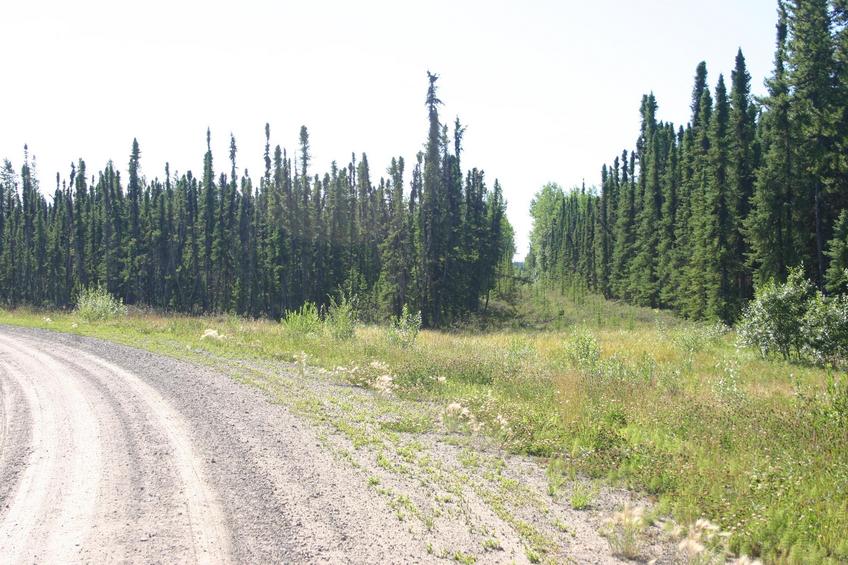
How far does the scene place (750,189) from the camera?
40094mm

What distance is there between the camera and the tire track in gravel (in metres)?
5.12

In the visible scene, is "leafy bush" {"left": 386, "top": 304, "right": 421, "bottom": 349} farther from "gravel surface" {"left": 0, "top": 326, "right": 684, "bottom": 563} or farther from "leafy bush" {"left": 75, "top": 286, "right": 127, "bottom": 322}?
"leafy bush" {"left": 75, "top": 286, "right": 127, "bottom": 322}

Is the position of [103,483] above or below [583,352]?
below

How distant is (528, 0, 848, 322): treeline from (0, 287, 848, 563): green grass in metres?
9.70

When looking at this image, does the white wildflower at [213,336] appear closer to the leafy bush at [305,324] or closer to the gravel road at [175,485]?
the leafy bush at [305,324]

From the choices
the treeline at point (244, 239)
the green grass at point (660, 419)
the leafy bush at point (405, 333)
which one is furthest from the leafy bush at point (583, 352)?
the treeline at point (244, 239)

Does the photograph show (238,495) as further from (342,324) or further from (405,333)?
(342,324)

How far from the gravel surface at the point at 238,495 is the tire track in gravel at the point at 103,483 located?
0.02 metres

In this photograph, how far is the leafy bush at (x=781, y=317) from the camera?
59.7ft

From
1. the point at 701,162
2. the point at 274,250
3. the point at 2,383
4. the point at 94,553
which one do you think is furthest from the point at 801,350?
the point at 274,250

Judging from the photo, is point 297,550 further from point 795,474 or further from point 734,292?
point 734,292

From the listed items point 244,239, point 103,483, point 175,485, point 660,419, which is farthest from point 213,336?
point 244,239

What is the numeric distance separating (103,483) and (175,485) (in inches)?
35.0

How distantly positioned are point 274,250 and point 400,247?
22290 millimetres
